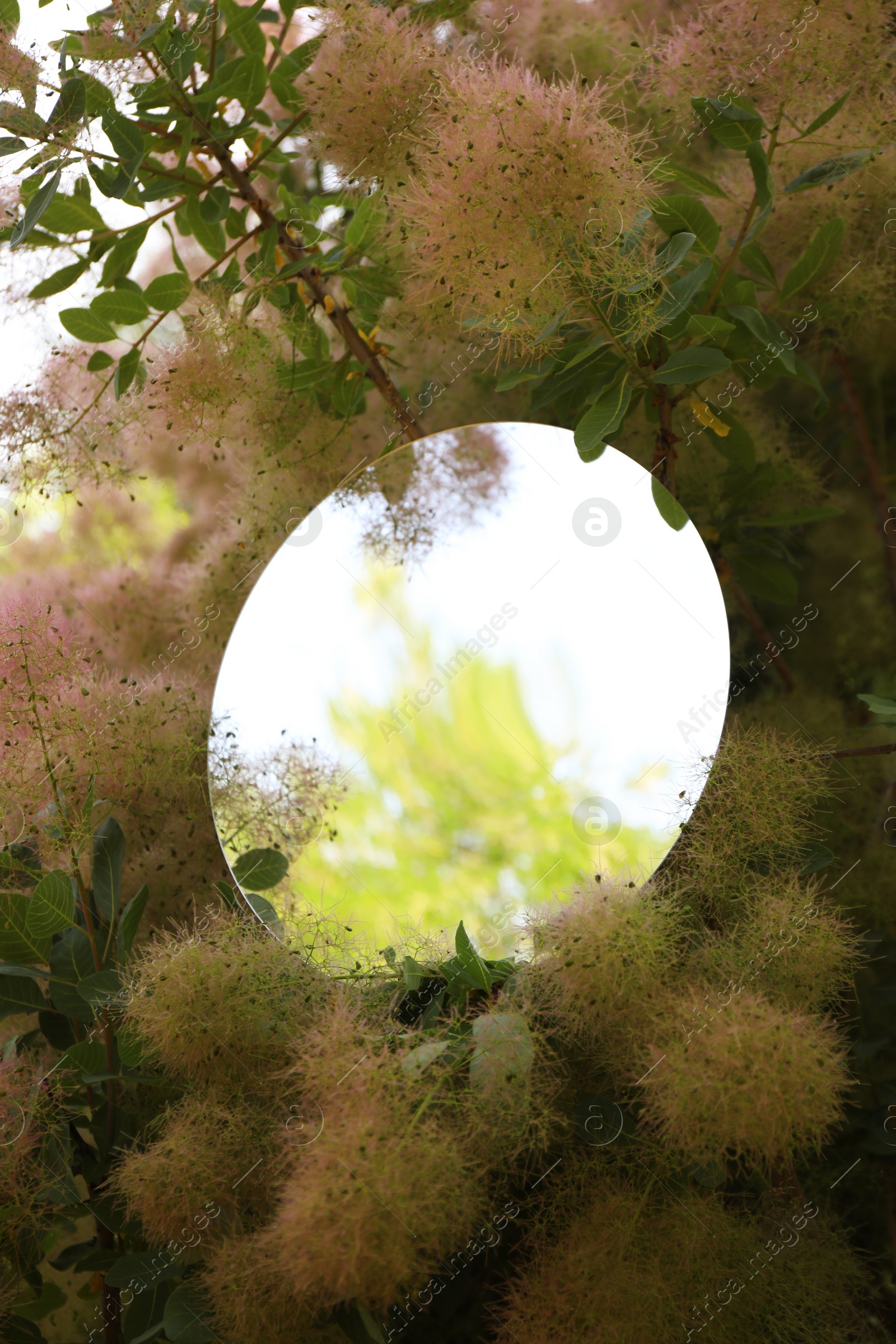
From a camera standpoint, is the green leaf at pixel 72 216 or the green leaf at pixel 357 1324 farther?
the green leaf at pixel 72 216

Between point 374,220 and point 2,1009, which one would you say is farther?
point 374,220

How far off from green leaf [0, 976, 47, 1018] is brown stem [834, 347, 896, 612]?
91 cm

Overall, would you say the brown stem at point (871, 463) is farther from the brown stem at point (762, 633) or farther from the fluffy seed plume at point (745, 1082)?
the fluffy seed plume at point (745, 1082)

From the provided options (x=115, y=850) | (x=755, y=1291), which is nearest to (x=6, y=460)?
(x=115, y=850)

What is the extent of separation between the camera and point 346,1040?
619 mm

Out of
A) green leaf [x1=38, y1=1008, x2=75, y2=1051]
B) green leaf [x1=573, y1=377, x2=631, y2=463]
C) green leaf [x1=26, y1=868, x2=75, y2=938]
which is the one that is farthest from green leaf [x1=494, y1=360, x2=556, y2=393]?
green leaf [x1=38, y1=1008, x2=75, y2=1051]

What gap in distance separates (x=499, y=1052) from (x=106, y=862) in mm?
369

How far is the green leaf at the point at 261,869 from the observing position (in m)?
0.81

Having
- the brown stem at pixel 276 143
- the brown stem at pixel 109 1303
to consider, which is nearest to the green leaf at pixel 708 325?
the brown stem at pixel 276 143

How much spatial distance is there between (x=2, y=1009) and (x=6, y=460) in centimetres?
47

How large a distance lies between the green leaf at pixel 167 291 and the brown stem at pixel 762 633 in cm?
Result: 58

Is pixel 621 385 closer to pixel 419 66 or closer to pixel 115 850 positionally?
pixel 419 66

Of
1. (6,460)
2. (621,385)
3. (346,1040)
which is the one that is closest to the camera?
(346,1040)

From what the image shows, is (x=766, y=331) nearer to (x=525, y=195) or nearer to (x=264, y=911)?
(x=525, y=195)
